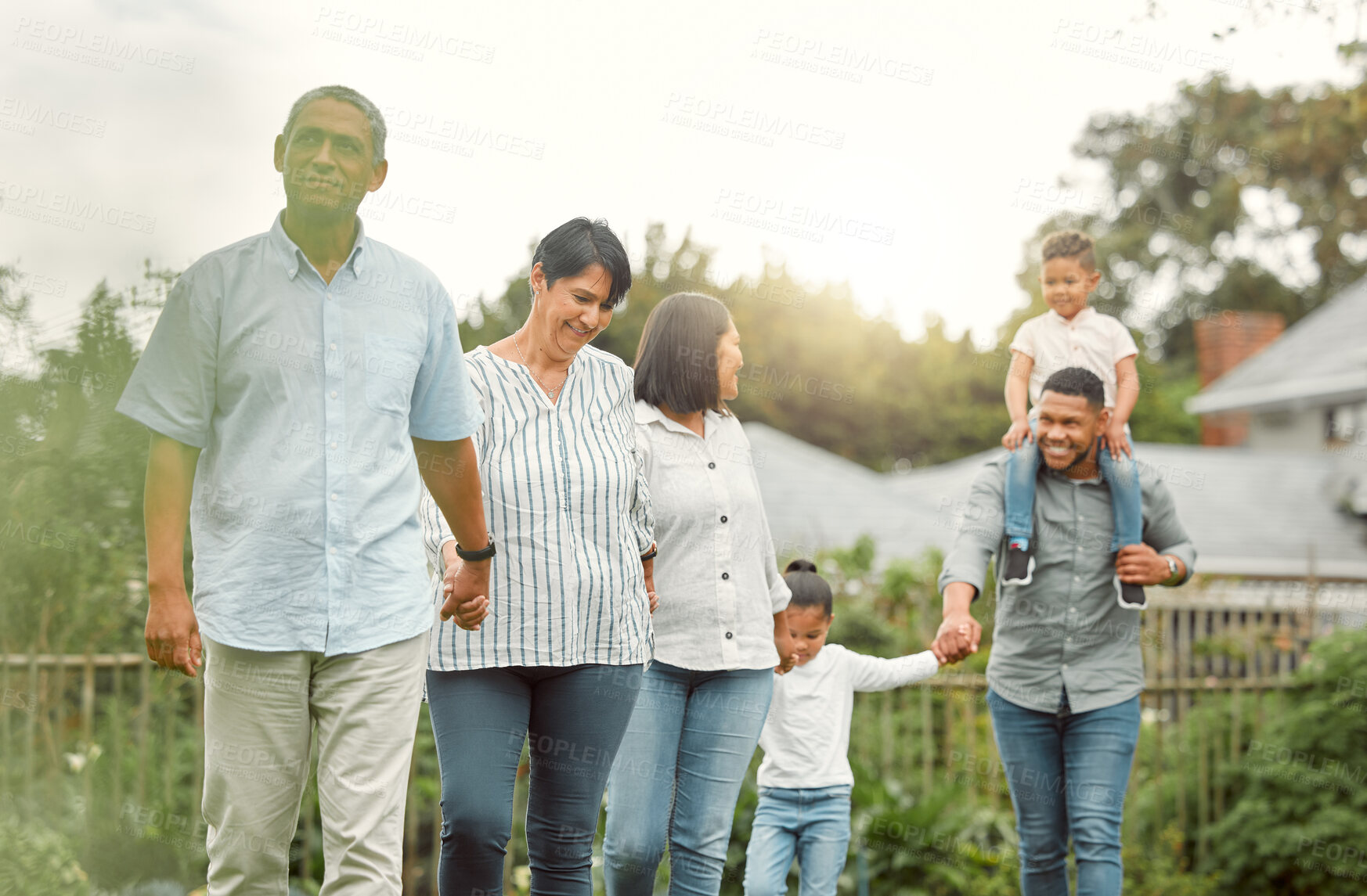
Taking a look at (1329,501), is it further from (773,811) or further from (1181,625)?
(773,811)

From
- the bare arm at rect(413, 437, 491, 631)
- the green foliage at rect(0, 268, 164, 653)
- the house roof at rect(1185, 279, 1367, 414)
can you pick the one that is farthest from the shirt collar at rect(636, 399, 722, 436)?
the house roof at rect(1185, 279, 1367, 414)

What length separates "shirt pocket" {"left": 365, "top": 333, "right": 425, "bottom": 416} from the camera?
236 cm

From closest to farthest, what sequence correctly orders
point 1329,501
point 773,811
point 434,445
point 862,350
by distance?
point 434,445
point 773,811
point 1329,501
point 862,350

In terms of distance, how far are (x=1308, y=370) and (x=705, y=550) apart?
1999cm

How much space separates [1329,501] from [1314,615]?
1224cm

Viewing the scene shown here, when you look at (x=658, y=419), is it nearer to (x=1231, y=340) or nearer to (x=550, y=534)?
(x=550, y=534)

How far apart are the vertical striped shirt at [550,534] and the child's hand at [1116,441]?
5.72 ft

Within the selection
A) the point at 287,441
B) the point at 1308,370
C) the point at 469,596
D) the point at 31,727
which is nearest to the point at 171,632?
the point at 287,441

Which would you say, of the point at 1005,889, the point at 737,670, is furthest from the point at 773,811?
the point at 1005,889

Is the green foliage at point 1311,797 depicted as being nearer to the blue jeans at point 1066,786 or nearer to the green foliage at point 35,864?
the blue jeans at point 1066,786

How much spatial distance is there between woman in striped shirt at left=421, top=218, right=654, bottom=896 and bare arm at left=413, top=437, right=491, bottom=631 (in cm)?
2

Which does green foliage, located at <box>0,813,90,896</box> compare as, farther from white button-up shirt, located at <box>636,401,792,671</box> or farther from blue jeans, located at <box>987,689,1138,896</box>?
blue jeans, located at <box>987,689,1138,896</box>

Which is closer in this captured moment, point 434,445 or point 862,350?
point 434,445

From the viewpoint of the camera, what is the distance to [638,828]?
9.43ft
